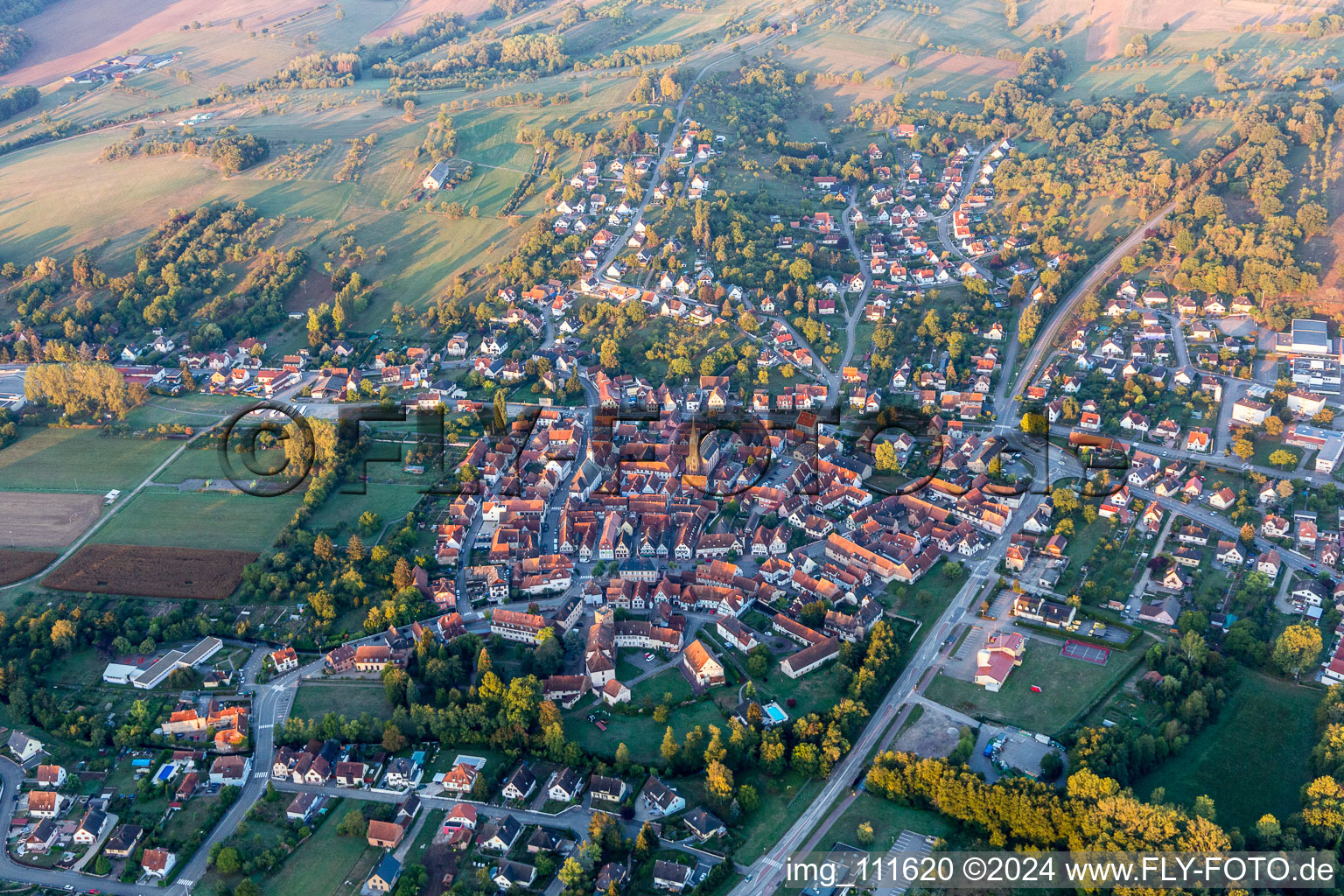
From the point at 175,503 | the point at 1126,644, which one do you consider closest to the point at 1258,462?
the point at 1126,644

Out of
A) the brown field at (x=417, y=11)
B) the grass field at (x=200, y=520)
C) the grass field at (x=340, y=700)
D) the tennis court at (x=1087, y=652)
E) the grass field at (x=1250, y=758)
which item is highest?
the brown field at (x=417, y=11)

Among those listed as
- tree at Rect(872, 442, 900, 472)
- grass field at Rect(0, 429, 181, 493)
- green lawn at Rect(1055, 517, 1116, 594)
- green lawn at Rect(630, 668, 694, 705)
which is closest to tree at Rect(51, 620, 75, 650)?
grass field at Rect(0, 429, 181, 493)

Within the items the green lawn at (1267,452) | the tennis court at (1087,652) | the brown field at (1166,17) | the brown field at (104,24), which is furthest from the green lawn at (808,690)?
the brown field at (104,24)

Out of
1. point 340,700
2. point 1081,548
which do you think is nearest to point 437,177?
point 340,700

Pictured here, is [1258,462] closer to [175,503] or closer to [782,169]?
[782,169]

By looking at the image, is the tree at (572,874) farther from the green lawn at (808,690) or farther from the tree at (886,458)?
the tree at (886,458)

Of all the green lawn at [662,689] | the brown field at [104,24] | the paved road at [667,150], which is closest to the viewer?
the green lawn at [662,689]
